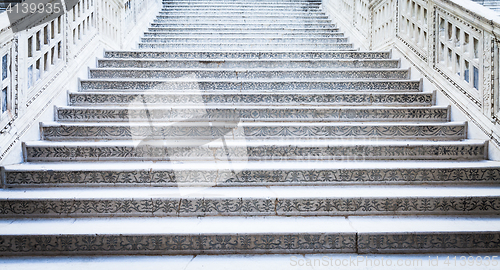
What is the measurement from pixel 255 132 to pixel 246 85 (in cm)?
85

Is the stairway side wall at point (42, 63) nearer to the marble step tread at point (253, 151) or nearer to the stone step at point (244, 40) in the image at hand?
the marble step tread at point (253, 151)

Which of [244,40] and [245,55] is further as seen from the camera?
[244,40]

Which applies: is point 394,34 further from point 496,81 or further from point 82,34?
point 82,34

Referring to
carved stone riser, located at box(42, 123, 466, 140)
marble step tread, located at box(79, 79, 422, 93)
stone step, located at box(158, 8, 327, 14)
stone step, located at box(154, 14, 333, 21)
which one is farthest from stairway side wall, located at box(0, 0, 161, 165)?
stone step, located at box(158, 8, 327, 14)

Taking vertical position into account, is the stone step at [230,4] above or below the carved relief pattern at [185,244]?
above

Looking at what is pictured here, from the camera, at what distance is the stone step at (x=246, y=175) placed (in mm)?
2215

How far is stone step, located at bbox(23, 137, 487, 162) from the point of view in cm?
244

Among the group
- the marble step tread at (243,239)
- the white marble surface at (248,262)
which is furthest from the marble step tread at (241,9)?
the white marble surface at (248,262)

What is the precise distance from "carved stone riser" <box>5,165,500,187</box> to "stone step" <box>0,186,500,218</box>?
121mm

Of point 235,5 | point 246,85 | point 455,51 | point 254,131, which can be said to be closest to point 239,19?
point 235,5

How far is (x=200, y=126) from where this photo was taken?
2.70 meters

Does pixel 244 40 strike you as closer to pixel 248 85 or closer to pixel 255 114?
pixel 248 85

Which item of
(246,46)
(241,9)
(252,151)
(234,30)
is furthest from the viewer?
(241,9)

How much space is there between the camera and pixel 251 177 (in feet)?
7.57
